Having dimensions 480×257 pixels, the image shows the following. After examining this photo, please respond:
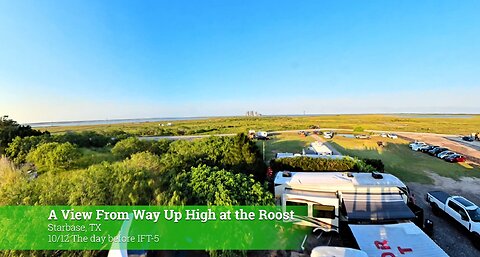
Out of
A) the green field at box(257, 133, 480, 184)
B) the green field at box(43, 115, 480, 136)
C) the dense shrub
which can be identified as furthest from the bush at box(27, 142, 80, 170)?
the green field at box(43, 115, 480, 136)

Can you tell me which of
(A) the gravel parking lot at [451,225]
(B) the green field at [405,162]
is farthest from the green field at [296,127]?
(A) the gravel parking lot at [451,225]

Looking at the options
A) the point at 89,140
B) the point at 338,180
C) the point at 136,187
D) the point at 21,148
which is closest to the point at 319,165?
the point at 338,180

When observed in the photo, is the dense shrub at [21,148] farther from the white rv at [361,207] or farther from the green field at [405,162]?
the green field at [405,162]

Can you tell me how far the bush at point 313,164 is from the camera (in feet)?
42.2

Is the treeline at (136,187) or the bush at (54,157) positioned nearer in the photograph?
the treeline at (136,187)

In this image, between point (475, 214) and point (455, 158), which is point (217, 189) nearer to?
point (475, 214)

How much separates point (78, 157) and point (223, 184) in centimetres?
954

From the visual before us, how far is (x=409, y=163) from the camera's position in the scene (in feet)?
65.9

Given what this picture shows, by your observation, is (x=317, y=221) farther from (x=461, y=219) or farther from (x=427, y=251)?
(x=461, y=219)

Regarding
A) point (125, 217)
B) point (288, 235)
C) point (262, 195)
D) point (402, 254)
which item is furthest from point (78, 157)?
point (402, 254)

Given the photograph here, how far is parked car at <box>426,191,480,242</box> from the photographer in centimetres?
801

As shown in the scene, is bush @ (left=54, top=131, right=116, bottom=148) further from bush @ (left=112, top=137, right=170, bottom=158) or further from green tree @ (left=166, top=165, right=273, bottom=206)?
green tree @ (left=166, top=165, right=273, bottom=206)

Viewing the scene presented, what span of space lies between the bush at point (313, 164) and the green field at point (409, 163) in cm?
583

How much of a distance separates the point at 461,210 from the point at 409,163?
1335 centimetres
